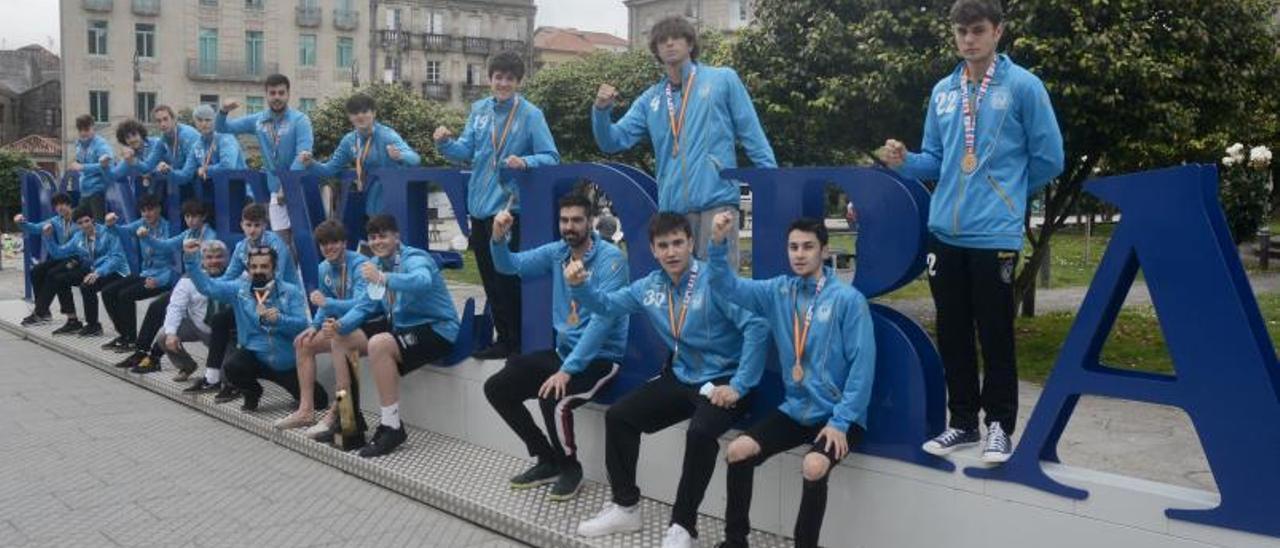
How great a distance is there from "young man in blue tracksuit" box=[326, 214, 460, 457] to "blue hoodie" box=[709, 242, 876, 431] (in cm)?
266

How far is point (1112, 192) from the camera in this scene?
14.1 ft

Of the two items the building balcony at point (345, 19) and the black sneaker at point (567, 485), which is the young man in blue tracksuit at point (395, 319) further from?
the building balcony at point (345, 19)

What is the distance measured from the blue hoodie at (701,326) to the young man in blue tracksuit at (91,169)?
891cm

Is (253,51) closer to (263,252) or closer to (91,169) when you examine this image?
(91,169)

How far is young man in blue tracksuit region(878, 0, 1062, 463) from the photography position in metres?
4.50

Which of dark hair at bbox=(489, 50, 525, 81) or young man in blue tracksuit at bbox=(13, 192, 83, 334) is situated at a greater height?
dark hair at bbox=(489, 50, 525, 81)

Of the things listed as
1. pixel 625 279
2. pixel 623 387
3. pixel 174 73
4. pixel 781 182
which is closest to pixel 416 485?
pixel 623 387

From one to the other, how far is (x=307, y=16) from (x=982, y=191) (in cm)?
5351

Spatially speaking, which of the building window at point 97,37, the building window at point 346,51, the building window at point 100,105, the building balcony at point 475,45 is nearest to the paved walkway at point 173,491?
the building window at point 100,105

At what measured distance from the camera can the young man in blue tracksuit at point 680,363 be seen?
5.12 metres

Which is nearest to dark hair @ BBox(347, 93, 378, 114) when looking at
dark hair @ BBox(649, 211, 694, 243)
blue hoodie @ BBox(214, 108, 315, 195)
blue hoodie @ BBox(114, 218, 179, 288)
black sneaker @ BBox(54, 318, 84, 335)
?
blue hoodie @ BBox(214, 108, 315, 195)

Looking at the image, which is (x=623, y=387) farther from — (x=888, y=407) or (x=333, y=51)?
(x=333, y=51)

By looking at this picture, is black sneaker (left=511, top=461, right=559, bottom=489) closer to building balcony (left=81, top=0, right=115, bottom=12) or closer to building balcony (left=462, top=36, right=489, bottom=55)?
building balcony (left=81, top=0, right=115, bottom=12)

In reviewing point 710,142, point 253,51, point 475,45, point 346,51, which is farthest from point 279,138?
point 475,45
